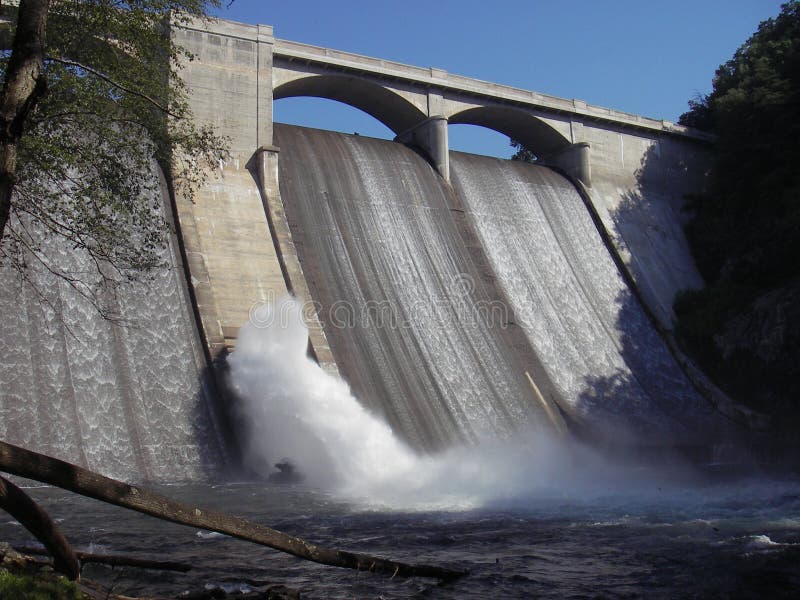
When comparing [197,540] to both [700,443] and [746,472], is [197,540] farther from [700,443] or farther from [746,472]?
[700,443]

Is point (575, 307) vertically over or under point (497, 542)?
over

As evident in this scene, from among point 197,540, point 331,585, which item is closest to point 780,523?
point 331,585

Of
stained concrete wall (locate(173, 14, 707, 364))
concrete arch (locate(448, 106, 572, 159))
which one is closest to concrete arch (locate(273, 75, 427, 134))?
stained concrete wall (locate(173, 14, 707, 364))

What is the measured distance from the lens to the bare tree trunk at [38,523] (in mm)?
4922

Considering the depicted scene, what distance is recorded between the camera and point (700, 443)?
2058 cm

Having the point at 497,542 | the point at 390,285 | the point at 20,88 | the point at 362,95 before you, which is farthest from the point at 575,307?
the point at 20,88

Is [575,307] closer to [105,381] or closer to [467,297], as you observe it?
[467,297]

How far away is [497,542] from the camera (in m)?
9.57

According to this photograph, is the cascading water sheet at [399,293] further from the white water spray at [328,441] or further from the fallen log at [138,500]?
the fallen log at [138,500]

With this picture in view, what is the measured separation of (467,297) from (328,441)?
7.22 metres

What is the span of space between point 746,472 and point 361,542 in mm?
12202

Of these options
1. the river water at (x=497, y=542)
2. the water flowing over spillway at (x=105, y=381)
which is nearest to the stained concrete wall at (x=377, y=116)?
the water flowing over spillway at (x=105, y=381)

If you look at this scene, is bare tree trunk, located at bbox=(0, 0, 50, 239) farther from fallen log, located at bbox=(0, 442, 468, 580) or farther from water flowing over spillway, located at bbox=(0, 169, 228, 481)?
water flowing over spillway, located at bbox=(0, 169, 228, 481)

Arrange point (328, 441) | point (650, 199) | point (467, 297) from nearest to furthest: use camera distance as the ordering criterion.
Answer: point (328, 441)
point (467, 297)
point (650, 199)
